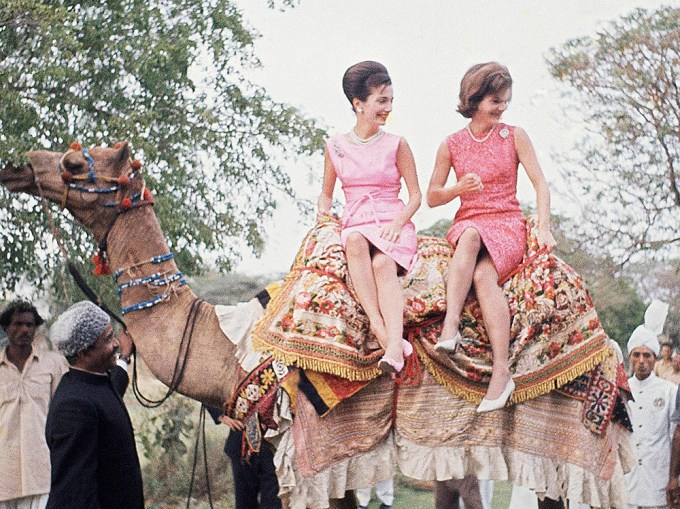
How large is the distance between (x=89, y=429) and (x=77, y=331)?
16.9 inches

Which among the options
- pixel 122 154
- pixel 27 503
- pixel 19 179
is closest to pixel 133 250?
pixel 122 154

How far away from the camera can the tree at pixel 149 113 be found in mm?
7012

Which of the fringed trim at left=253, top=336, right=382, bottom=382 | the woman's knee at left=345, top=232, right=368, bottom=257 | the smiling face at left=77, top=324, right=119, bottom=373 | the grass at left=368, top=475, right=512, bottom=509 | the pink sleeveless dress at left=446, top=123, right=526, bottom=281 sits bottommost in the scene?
the grass at left=368, top=475, right=512, bottom=509

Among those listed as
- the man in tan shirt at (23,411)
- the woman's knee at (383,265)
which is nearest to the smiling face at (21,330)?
the man in tan shirt at (23,411)

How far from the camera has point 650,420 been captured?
8023 millimetres

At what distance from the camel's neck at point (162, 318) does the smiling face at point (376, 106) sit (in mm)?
1246

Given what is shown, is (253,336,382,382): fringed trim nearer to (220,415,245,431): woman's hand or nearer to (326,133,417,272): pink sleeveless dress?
(220,415,245,431): woman's hand

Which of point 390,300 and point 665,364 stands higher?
point 390,300

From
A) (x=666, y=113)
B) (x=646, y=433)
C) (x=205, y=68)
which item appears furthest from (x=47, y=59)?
(x=666, y=113)

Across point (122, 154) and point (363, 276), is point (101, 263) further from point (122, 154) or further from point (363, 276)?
point (363, 276)

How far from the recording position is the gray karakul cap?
→ 441 cm

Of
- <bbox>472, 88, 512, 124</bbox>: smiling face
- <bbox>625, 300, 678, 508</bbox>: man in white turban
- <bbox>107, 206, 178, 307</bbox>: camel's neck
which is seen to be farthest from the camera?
<bbox>625, 300, 678, 508</bbox>: man in white turban

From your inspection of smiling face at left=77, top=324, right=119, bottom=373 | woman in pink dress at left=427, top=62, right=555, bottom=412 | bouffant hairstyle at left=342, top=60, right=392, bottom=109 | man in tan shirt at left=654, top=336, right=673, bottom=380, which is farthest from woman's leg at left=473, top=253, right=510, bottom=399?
man in tan shirt at left=654, top=336, right=673, bottom=380

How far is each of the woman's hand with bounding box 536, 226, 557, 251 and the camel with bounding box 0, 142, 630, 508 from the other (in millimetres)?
733
